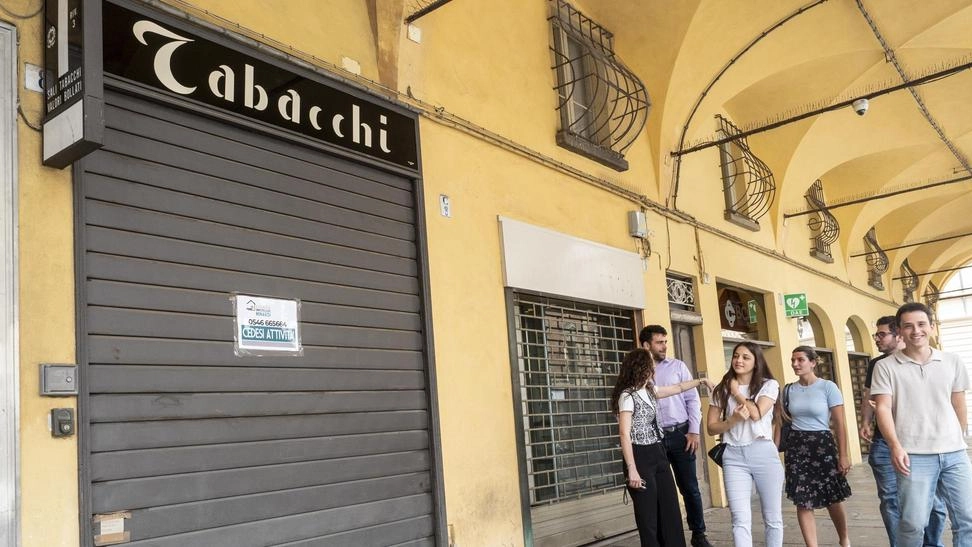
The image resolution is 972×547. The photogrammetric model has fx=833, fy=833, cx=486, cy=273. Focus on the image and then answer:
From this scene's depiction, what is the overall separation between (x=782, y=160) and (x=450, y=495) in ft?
28.9

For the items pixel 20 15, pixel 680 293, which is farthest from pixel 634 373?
pixel 680 293

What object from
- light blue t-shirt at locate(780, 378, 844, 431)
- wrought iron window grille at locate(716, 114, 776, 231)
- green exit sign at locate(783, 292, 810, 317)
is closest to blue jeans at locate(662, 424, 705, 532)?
light blue t-shirt at locate(780, 378, 844, 431)

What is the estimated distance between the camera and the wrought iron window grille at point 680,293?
9.34 metres

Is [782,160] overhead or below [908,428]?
overhead

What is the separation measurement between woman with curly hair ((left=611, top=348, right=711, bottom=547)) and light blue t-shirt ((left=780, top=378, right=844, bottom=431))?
1.07 meters

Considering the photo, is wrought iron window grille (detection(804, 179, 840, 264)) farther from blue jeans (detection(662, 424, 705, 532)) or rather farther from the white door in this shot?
the white door

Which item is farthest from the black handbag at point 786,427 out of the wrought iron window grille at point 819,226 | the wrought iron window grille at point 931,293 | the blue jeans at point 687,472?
the wrought iron window grille at point 931,293

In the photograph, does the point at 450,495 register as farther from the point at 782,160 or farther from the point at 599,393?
the point at 782,160

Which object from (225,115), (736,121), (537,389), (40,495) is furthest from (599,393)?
(736,121)

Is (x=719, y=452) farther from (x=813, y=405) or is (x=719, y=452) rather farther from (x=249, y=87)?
(x=249, y=87)

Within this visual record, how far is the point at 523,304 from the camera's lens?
6820 mm

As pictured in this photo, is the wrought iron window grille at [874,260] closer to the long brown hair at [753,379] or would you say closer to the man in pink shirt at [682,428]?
the man in pink shirt at [682,428]

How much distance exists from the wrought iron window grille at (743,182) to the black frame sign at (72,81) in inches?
354

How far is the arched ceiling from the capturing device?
8.69m
